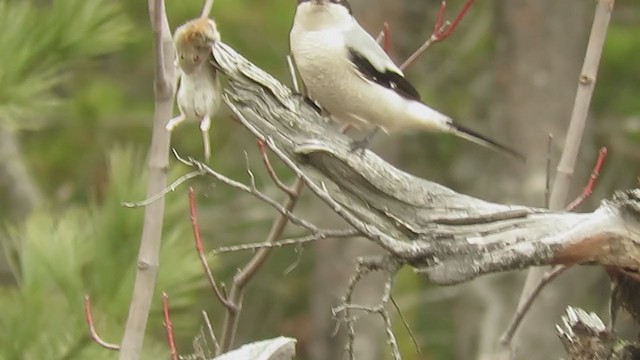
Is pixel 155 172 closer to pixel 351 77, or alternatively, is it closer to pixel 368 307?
pixel 368 307

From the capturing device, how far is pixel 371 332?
9.73 ft

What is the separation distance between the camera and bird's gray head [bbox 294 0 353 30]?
1.53 m

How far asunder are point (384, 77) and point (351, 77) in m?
0.08

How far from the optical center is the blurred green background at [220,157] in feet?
4.93

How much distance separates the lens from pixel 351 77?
148 cm

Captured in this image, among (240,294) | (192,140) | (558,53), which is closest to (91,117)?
(192,140)

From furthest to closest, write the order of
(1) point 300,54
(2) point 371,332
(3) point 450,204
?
(2) point 371,332 → (1) point 300,54 → (3) point 450,204

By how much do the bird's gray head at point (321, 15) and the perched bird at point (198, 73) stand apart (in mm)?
367

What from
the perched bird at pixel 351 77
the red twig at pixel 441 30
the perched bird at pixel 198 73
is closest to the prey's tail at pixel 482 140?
the perched bird at pixel 351 77

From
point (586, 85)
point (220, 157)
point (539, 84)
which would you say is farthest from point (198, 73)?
point (220, 157)

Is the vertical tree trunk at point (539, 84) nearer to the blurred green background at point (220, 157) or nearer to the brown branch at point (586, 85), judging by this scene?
the blurred green background at point (220, 157)

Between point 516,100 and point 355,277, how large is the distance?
1.78 m

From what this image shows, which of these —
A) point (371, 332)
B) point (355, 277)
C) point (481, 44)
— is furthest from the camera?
point (481, 44)

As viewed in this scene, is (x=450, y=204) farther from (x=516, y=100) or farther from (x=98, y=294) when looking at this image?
(x=516, y=100)
